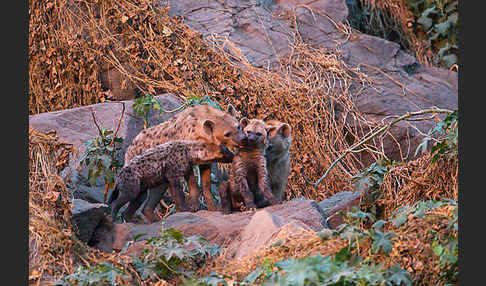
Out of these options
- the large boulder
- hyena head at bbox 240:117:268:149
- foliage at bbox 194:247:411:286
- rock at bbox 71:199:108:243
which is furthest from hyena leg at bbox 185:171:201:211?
the large boulder

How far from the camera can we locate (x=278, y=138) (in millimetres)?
6445

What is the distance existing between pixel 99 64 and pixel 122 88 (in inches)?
19.1

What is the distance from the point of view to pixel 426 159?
6.31 meters

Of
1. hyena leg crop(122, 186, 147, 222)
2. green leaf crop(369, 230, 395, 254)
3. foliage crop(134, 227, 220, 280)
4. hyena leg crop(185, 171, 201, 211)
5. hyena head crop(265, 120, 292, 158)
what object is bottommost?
hyena leg crop(122, 186, 147, 222)

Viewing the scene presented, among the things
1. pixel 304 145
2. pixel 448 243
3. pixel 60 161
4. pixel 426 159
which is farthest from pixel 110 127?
pixel 448 243

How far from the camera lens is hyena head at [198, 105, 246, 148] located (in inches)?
237

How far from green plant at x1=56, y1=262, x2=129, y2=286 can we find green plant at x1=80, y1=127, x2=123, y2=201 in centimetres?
203

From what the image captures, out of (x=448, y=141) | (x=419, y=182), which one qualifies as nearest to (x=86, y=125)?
(x=419, y=182)

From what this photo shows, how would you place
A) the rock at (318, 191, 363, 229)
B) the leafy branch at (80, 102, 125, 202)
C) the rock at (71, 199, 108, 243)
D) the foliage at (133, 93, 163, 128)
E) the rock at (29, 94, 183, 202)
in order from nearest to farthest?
the rock at (71, 199, 108, 243) → the rock at (318, 191, 363, 229) → the leafy branch at (80, 102, 125, 202) → the rock at (29, 94, 183, 202) → the foliage at (133, 93, 163, 128)

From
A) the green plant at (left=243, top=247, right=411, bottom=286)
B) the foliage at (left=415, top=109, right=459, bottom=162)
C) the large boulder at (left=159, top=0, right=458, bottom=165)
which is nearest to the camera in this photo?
the green plant at (left=243, top=247, right=411, bottom=286)

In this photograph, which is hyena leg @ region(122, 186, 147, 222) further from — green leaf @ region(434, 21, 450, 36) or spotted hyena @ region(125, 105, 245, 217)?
green leaf @ region(434, 21, 450, 36)

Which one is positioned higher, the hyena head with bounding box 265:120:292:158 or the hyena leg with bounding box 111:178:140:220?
the hyena head with bounding box 265:120:292:158

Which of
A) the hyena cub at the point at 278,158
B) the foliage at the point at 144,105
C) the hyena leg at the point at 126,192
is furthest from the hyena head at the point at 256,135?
the foliage at the point at 144,105

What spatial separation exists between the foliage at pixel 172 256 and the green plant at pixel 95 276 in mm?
244
